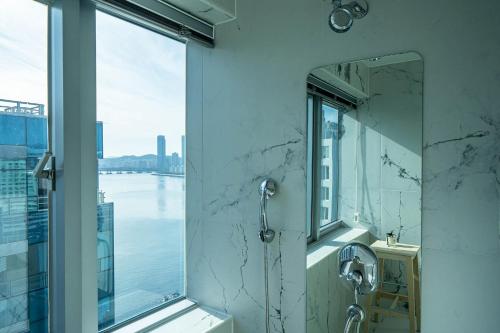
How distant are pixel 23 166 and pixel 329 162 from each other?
49.6 inches

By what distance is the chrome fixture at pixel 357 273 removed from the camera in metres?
1.53

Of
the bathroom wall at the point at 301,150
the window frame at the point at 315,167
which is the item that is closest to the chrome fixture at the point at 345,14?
the bathroom wall at the point at 301,150

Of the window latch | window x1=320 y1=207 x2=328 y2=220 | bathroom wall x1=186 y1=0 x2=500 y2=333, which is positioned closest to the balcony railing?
the window latch

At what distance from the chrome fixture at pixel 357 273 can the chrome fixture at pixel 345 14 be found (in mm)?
915

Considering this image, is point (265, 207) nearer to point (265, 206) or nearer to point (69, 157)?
point (265, 206)

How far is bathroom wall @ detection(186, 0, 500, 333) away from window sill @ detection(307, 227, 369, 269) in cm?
7

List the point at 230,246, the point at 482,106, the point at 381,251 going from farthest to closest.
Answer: the point at 230,246 → the point at 381,251 → the point at 482,106

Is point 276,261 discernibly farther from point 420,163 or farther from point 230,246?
point 420,163

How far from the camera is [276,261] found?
5.93 ft

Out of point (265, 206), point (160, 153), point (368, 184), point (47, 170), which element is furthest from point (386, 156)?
point (47, 170)

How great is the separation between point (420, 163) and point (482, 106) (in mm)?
289

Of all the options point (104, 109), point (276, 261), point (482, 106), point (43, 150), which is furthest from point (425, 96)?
point (43, 150)

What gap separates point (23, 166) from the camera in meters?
1.40

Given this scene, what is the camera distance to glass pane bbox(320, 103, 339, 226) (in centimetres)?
165
